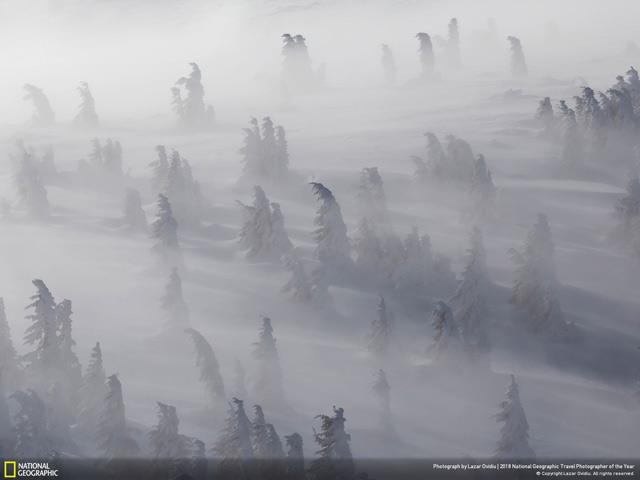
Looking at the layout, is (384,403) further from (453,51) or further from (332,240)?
(453,51)

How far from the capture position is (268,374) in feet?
113

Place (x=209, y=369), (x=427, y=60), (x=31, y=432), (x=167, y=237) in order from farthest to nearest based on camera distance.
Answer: (x=427, y=60), (x=167, y=237), (x=209, y=369), (x=31, y=432)

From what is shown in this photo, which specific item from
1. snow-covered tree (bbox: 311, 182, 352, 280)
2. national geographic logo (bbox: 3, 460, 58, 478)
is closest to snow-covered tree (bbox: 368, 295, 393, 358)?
snow-covered tree (bbox: 311, 182, 352, 280)

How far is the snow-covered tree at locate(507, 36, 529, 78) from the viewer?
284 feet

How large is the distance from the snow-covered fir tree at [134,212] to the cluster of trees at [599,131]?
99.7 feet

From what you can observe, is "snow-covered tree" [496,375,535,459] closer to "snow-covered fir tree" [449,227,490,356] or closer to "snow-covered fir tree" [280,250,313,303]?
"snow-covered fir tree" [449,227,490,356]

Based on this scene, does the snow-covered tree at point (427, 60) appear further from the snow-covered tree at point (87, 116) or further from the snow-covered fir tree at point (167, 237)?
the snow-covered fir tree at point (167, 237)

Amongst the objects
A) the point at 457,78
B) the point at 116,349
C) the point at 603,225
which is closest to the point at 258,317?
the point at 116,349

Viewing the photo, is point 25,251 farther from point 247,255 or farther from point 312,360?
point 312,360

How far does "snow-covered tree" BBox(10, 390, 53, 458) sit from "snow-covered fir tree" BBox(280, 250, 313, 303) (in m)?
17.1

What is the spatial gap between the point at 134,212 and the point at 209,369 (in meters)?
21.6

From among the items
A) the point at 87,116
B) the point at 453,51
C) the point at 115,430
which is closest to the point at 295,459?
the point at 115,430

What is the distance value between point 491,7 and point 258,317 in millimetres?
127888

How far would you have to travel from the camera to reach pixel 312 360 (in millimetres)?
38688
